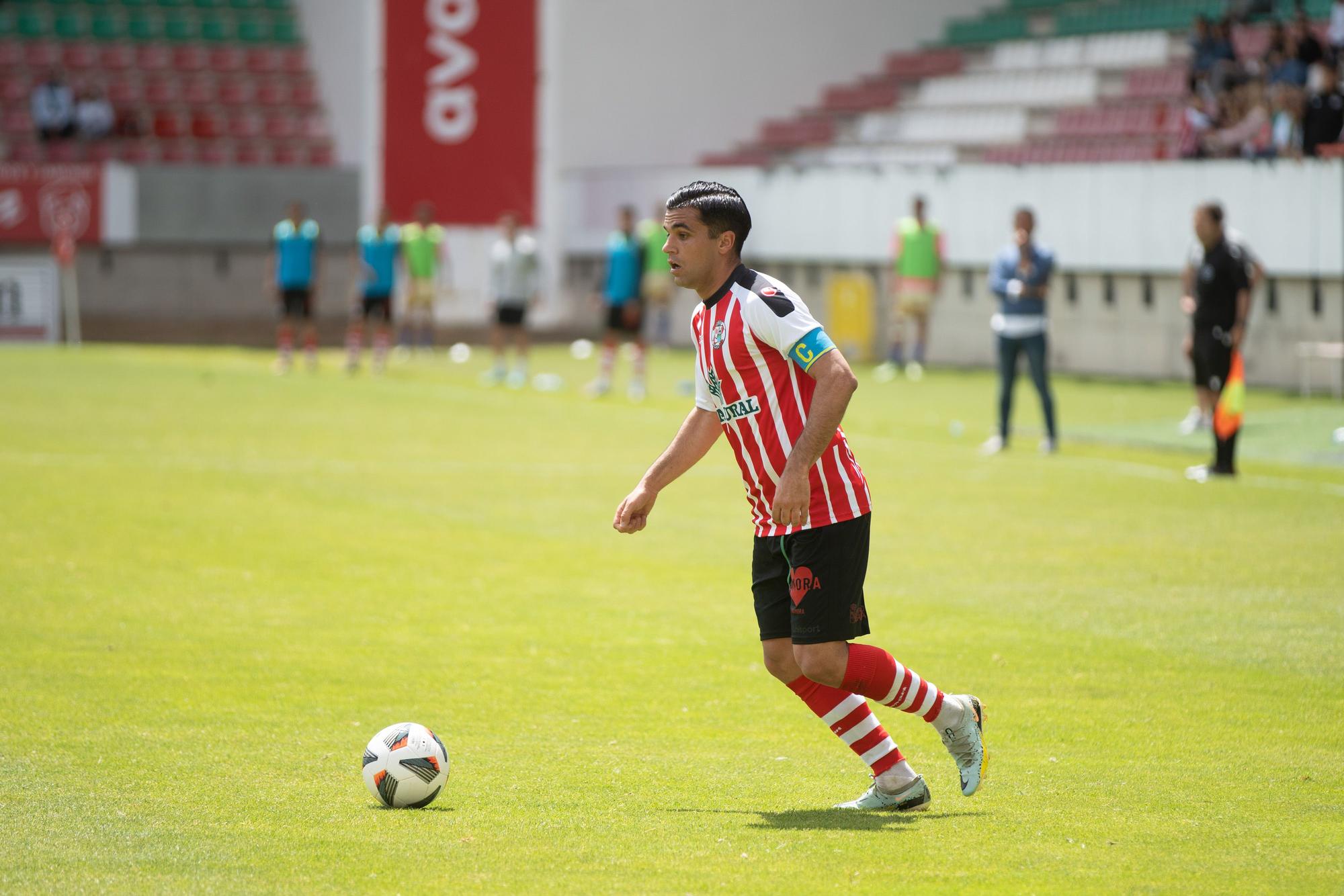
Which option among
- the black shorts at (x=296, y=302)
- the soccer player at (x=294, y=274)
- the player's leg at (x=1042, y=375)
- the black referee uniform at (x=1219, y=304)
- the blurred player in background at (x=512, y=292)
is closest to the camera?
the black referee uniform at (x=1219, y=304)

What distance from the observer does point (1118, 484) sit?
14875 millimetres

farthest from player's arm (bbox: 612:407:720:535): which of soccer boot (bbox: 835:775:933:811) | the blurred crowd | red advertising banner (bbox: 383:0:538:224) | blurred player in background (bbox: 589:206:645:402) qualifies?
red advertising banner (bbox: 383:0:538:224)

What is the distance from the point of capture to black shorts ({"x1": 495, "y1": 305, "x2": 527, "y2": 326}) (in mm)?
25188

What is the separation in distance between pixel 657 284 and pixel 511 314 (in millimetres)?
7427

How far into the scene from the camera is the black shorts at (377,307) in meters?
26.8

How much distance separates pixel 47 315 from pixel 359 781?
25.4m

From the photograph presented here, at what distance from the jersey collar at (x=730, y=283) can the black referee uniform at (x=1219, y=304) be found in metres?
11.1

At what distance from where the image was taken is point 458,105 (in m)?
35.9

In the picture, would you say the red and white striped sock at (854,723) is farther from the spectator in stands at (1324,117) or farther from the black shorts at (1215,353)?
the spectator in stands at (1324,117)

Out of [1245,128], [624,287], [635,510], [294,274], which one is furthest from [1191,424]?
[635,510]

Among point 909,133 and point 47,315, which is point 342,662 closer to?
point 47,315

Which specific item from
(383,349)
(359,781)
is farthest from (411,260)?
(359,781)

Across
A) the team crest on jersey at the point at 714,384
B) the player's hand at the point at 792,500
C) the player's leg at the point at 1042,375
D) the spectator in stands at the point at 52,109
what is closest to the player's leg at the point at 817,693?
the player's hand at the point at 792,500

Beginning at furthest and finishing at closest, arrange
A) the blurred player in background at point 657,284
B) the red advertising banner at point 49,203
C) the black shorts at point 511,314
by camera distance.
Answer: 1. the red advertising banner at point 49,203
2. the blurred player in background at point 657,284
3. the black shorts at point 511,314
